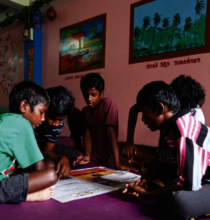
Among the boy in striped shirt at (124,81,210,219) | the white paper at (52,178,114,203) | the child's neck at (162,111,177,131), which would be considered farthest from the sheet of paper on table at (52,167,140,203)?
the child's neck at (162,111,177,131)

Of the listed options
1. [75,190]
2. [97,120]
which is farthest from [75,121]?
[75,190]

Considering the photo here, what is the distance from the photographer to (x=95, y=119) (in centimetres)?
192

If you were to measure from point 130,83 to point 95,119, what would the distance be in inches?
60.6

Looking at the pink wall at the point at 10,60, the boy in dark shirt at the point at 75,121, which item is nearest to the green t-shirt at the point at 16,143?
the boy in dark shirt at the point at 75,121

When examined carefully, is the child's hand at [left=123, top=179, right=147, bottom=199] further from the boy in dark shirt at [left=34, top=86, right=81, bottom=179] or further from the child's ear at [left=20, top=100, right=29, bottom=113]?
the child's ear at [left=20, top=100, right=29, bottom=113]

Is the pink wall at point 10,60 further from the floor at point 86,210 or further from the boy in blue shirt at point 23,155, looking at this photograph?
the floor at point 86,210

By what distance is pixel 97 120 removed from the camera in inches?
74.9

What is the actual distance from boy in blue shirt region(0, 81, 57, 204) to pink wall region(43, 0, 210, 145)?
2.06 metres

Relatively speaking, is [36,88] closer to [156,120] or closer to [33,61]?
[156,120]

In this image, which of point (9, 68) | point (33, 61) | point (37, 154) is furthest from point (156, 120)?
point (9, 68)

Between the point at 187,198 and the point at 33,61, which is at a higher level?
the point at 33,61

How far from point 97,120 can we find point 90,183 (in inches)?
27.3

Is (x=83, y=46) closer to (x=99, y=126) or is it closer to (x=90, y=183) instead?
(x=99, y=126)

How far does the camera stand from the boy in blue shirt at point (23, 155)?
923 millimetres
